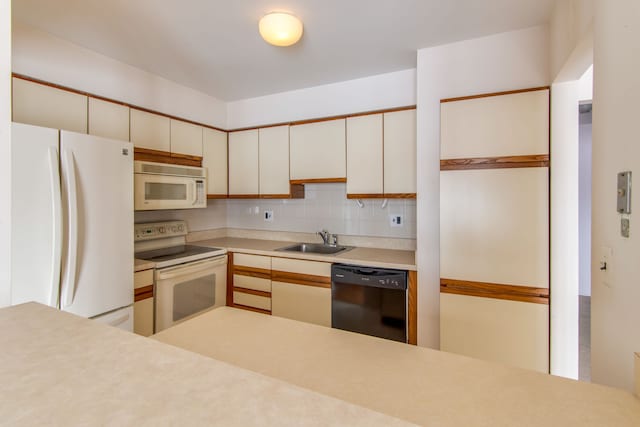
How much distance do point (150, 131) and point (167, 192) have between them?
0.56 m

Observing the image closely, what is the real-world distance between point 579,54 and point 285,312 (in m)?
2.60

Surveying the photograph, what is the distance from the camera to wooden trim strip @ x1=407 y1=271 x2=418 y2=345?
2203 millimetres

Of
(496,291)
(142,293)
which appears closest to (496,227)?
(496,291)

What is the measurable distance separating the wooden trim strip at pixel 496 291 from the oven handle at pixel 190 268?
198 cm

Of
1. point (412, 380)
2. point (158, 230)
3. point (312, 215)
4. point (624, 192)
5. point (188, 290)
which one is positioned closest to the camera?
point (412, 380)

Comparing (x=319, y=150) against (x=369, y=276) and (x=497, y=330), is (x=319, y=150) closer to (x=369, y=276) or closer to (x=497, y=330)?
(x=369, y=276)

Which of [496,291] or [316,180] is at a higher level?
[316,180]

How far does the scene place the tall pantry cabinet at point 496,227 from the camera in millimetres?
1830

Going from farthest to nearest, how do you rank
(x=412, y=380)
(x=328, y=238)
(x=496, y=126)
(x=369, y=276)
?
(x=328, y=238), (x=369, y=276), (x=496, y=126), (x=412, y=380)

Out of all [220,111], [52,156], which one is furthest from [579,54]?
[220,111]

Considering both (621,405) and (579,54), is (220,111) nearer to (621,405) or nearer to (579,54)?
(579,54)

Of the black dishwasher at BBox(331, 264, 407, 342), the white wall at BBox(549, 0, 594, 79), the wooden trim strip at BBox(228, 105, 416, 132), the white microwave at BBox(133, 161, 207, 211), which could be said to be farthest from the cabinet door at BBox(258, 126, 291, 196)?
the white wall at BBox(549, 0, 594, 79)

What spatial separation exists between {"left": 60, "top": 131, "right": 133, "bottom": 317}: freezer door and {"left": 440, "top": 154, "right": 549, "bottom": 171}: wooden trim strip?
7.08ft

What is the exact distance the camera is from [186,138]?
292cm
